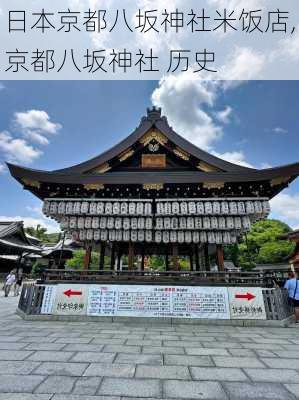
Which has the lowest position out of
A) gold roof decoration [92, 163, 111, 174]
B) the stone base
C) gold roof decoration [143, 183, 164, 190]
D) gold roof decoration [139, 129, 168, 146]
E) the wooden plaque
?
the stone base

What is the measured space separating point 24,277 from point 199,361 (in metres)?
33.4

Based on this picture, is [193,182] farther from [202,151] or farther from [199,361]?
[199,361]

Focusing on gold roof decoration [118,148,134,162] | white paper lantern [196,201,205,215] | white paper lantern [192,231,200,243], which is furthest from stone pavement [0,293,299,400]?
gold roof decoration [118,148,134,162]

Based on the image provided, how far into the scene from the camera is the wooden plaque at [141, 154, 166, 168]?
11836 mm

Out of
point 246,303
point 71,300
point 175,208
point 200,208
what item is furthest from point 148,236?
point 246,303

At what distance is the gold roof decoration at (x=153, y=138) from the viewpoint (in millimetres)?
11883

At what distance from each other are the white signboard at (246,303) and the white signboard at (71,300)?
520 cm

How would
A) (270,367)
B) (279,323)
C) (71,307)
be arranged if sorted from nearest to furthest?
1. (270,367)
2. (279,323)
3. (71,307)

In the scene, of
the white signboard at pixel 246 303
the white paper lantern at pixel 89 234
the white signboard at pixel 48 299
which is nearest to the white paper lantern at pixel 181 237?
the white signboard at pixel 246 303

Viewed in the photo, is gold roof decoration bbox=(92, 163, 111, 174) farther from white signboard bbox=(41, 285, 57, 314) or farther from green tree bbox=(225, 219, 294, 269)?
green tree bbox=(225, 219, 294, 269)

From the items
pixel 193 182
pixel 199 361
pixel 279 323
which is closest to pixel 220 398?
pixel 199 361

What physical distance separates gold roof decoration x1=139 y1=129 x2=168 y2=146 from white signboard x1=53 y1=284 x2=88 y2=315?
698 centimetres

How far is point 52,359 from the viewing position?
14.8ft

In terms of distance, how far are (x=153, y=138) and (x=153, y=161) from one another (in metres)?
1.13
